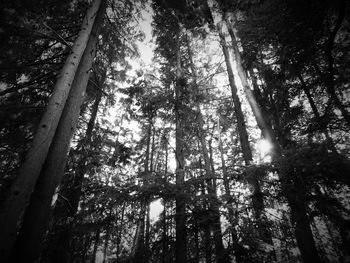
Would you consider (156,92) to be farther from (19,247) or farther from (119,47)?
(19,247)

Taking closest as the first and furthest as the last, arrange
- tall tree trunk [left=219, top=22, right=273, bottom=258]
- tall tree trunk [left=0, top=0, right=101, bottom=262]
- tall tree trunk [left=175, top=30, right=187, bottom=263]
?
tall tree trunk [left=0, top=0, right=101, bottom=262], tall tree trunk [left=219, top=22, right=273, bottom=258], tall tree trunk [left=175, top=30, right=187, bottom=263]

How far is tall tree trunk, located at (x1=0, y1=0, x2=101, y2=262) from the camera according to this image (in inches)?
103

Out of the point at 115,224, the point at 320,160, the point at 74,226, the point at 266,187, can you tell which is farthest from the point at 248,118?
the point at 74,226

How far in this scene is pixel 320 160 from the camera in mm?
4016

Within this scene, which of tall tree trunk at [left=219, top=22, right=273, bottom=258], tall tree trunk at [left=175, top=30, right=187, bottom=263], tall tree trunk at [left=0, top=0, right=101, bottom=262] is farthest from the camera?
tall tree trunk at [left=175, top=30, right=187, bottom=263]

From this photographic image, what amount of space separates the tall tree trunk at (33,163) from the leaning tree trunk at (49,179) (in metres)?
0.24

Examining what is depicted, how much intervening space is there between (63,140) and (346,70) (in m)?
9.80

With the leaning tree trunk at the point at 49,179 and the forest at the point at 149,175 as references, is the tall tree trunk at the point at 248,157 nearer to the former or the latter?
the forest at the point at 149,175

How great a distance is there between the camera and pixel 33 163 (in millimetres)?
3152

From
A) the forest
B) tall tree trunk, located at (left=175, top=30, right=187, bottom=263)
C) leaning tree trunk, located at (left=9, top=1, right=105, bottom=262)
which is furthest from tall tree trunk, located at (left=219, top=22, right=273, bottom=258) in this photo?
leaning tree trunk, located at (left=9, top=1, right=105, bottom=262)

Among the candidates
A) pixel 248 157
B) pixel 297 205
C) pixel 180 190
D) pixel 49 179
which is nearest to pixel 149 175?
pixel 180 190

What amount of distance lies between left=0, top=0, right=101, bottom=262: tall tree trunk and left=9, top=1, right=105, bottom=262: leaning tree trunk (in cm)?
24

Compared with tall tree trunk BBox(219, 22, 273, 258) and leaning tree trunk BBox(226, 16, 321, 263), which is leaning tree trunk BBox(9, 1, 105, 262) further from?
leaning tree trunk BBox(226, 16, 321, 263)

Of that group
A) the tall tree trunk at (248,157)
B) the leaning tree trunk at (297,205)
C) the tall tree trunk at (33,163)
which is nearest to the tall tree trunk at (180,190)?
the tall tree trunk at (248,157)
